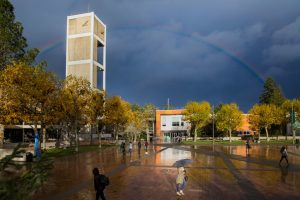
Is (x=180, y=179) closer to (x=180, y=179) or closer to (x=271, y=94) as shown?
(x=180, y=179)

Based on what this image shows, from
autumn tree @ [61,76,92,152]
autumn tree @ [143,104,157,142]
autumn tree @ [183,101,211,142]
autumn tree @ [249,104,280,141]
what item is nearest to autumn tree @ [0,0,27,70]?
autumn tree @ [61,76,92,152]

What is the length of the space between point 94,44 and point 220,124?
37.3 m

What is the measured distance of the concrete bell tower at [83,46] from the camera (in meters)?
95.4

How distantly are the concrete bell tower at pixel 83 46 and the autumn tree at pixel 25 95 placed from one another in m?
56.6

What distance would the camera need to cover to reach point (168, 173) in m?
24.5

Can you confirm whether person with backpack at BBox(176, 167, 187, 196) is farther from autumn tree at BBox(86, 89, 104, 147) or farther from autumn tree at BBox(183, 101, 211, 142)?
autumn tree at BBox(183, 101, 211, 142)

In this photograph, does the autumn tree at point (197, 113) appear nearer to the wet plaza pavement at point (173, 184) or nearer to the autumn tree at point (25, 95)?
the autumn tree at point (25, 95)

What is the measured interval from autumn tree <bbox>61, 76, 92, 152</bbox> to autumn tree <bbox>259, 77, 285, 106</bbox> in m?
70.9

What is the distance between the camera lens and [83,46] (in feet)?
316

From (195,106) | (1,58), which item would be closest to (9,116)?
(1,58)

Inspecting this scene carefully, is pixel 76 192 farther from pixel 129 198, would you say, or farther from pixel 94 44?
pixel 94 44

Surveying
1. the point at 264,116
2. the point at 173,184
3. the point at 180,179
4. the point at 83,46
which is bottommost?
the point at 173,184

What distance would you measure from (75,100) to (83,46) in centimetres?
4573

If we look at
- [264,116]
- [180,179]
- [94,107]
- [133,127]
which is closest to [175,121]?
[133,127]
